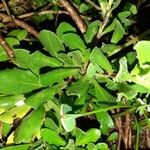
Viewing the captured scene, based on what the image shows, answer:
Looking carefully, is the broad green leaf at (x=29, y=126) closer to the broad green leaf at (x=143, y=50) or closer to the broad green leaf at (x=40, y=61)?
the broad green leaf at (x=40, y=61)

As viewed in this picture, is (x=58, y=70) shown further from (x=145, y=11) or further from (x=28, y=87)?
(x=145, y=11)

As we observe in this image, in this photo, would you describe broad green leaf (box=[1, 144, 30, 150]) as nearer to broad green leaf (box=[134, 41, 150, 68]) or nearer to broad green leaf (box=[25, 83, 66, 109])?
broad green leaf (box=[25, 83, 66, 109])

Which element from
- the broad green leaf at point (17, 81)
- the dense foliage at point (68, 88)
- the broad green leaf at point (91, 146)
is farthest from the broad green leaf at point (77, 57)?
the broad green leaf at point (91, 146)

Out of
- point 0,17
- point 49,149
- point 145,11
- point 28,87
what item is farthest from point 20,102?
point 145,11

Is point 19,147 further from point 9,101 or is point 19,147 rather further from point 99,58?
point 99,58

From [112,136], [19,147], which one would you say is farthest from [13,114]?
[112,136]
